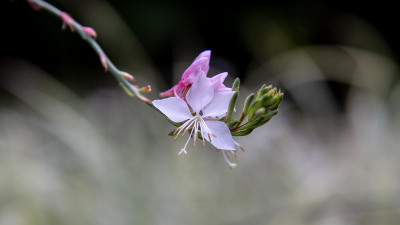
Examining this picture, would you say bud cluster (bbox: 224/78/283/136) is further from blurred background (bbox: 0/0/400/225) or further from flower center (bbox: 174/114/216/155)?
blurred background (bbox: 0/0/400/225)

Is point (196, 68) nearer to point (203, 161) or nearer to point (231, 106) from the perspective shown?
point (231, 106)

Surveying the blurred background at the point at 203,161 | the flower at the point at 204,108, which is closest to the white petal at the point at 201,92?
the flower at the point at 204,108

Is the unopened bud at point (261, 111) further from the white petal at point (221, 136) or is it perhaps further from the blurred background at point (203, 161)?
the blurred background at point (203, 161)

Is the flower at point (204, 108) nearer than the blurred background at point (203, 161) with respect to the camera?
Yes

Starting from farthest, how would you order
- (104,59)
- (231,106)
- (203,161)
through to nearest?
(203,161) < (104,59) < (231,106)

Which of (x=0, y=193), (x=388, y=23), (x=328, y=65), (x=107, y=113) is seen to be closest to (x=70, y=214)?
(x=0, y=193)

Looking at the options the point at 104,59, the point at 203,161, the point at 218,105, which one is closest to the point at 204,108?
the point at 218,105
